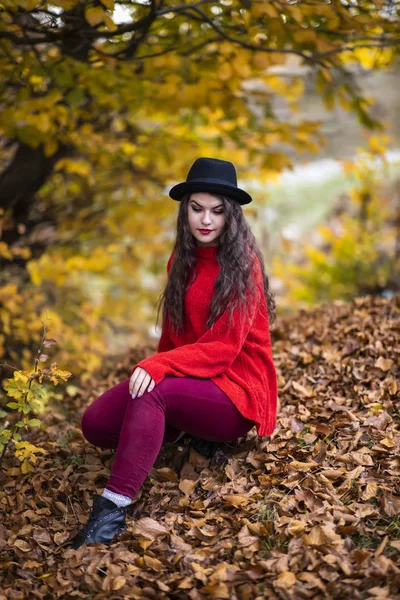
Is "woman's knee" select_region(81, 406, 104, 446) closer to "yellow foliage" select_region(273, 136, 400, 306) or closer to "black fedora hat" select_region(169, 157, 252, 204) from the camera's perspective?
"black fedora hat" select_region(169, 157, 252, 204)

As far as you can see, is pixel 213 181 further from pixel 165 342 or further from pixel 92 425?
pixel 92 425

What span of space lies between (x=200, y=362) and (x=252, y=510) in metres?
0.68

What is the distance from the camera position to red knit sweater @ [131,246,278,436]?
2598 mm

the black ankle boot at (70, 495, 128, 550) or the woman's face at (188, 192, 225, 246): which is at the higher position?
the woman's face at (188, 192, 225, 246)

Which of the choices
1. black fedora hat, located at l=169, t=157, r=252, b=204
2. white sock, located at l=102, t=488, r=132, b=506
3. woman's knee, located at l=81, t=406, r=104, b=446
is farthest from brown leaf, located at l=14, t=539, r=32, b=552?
black fedora hat, located at l=169, t=157, r=252, b=204

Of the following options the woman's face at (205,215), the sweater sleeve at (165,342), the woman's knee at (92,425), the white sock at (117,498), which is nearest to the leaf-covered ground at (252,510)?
the white sock at (117,498)

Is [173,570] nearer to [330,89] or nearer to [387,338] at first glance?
[387,338]

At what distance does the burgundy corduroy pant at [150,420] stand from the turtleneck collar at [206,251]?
2.03 ft

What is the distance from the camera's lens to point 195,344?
2.66 metres

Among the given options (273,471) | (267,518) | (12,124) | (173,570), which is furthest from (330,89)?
(173,570)

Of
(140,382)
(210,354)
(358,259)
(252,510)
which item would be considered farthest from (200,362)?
(358,259)

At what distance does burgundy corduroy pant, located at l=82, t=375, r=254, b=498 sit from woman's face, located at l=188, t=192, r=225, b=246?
69cm

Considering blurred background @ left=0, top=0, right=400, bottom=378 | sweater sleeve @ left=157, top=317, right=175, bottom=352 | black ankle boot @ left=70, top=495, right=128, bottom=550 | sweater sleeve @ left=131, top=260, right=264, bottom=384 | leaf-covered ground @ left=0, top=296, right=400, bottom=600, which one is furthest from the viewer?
blurred background @ left=0, top=0, right=400, bottom=378

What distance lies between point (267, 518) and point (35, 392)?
46.4 inches
